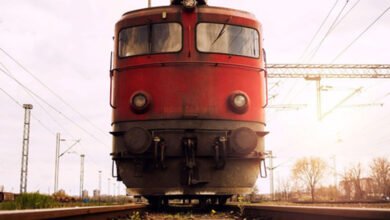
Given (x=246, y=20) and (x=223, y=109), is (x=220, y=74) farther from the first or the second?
(x=246, y=20)

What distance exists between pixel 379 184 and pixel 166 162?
67452 mm

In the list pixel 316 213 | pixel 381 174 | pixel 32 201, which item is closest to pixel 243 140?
pixel 316 213

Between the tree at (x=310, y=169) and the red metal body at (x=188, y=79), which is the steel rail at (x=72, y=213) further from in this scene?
the tree at (x=310, y=169)

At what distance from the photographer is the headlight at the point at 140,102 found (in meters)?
8.12

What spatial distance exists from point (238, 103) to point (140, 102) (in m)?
1.71

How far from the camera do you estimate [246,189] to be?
834 centimetres

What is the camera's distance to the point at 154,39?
8.63 m

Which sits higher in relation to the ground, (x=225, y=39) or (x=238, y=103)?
(x=225, y=39)

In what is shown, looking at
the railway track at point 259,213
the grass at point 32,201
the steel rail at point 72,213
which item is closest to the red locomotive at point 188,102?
the railway track at point 259,213

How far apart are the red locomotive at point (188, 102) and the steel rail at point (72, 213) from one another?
1019 mm

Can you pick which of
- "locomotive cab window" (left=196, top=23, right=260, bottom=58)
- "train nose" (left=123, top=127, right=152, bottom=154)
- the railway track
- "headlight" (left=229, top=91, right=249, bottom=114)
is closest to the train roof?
"locomotive cab window" (left=196, top=23, right=260, bottom=58)

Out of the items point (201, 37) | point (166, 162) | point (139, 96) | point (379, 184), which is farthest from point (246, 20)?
point (379, 184)

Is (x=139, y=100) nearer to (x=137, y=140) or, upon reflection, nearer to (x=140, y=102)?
(x=140, y=102)

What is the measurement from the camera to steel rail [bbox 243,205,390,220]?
3.28m
